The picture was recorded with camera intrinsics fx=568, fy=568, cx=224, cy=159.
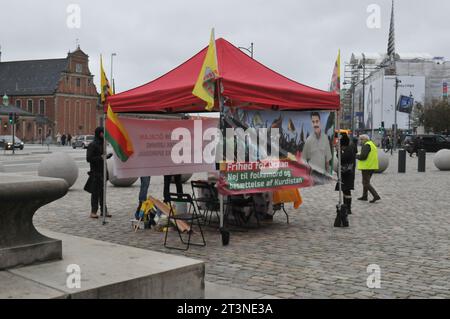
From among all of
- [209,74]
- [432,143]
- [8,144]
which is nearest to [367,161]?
[209,74]

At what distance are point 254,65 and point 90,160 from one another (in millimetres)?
3919

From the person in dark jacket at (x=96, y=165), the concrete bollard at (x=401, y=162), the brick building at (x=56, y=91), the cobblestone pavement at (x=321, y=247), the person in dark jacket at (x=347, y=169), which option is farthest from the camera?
the brick building at (x=56, y=91)

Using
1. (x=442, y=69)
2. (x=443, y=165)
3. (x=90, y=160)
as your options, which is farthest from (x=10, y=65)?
(x=90, y=160)

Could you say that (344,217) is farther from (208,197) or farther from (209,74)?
(209,74)

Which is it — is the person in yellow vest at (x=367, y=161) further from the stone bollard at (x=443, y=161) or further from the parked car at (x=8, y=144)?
the parked car at (x=8, y=144)

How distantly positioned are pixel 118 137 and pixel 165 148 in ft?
3.60

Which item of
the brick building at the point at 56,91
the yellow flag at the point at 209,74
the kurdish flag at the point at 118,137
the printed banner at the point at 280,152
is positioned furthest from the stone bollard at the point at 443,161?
the brick building at the point at 56,91

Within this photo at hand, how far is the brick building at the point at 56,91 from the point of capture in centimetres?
10731

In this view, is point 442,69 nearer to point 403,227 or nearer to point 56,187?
point 403,227

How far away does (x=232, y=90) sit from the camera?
358 inches

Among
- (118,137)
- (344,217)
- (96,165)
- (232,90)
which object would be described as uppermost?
(232,90)

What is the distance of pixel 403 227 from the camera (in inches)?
429

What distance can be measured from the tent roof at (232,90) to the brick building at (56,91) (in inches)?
3900

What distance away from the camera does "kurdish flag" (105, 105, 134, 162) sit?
34.4 ft
